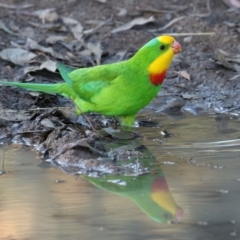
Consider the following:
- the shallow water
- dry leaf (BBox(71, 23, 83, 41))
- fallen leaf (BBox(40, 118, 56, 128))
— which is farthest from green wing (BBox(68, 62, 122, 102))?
dry leaf (BBox(71, 23, 83, 41))

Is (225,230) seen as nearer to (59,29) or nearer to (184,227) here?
(184,227)

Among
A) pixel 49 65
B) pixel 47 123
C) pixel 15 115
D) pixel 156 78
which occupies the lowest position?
pixel 49 65

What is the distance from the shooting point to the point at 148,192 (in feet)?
13.6

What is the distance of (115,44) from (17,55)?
108cm

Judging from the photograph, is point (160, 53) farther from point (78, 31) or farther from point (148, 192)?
point (78, 31)

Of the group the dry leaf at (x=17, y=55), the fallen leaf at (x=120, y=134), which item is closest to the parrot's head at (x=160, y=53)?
the fallen leaf at (x=120, y=134)

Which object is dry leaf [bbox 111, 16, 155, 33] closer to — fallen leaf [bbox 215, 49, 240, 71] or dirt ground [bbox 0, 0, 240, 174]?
dirt ground [bbox 0, 0, 240, 174]

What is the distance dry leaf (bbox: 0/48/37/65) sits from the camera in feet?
24.5

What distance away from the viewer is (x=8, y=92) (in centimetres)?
674

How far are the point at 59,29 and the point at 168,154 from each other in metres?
3.76

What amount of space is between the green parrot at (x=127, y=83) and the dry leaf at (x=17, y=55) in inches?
59.9

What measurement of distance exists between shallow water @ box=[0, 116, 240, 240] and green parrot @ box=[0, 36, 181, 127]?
0.48 metres

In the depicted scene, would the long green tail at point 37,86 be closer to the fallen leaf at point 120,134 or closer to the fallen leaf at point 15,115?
the fallen leaf at point 15,115

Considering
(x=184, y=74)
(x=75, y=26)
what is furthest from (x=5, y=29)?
(x=184, y=74)
